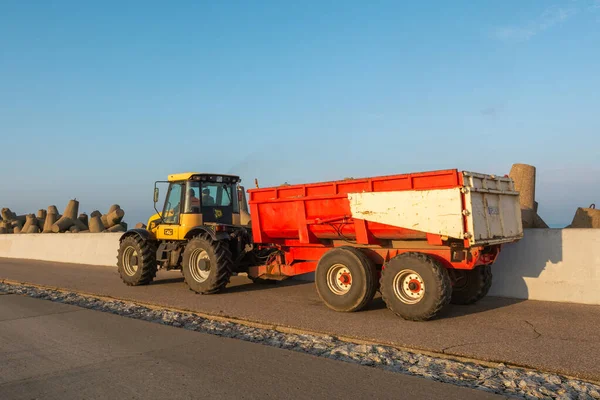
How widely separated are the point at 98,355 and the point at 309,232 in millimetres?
4646

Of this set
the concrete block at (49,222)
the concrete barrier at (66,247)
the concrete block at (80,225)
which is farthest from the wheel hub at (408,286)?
the concrete block at (49,222)

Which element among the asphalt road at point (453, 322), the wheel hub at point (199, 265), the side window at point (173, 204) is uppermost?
the side window at point (173, 204)

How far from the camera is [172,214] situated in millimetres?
11719

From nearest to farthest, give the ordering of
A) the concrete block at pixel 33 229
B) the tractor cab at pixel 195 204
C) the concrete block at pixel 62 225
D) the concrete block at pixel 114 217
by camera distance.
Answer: the tractor cab at pixel 195 204, the concrete block at pixel 114 217, the concrete block at pixel 62 225, the concrete block at pixel 33 229

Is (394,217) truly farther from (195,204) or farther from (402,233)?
(195,204)

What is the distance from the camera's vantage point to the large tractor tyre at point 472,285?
8730 mm

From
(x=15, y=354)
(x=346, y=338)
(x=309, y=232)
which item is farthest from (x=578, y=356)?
(x=15, y=354)

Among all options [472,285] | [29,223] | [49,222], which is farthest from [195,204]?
[29,223]

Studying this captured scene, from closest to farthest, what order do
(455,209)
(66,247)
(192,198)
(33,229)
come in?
(455,209), (192,198), (66,247), (33,229)

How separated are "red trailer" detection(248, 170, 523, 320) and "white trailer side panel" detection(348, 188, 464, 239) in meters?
0.02

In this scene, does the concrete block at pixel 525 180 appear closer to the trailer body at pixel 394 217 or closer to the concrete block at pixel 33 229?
the trailer body at pixel 394 217

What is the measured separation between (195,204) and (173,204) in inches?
23.8

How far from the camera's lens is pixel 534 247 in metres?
9.23

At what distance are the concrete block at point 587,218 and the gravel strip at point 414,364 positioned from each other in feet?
22.0
